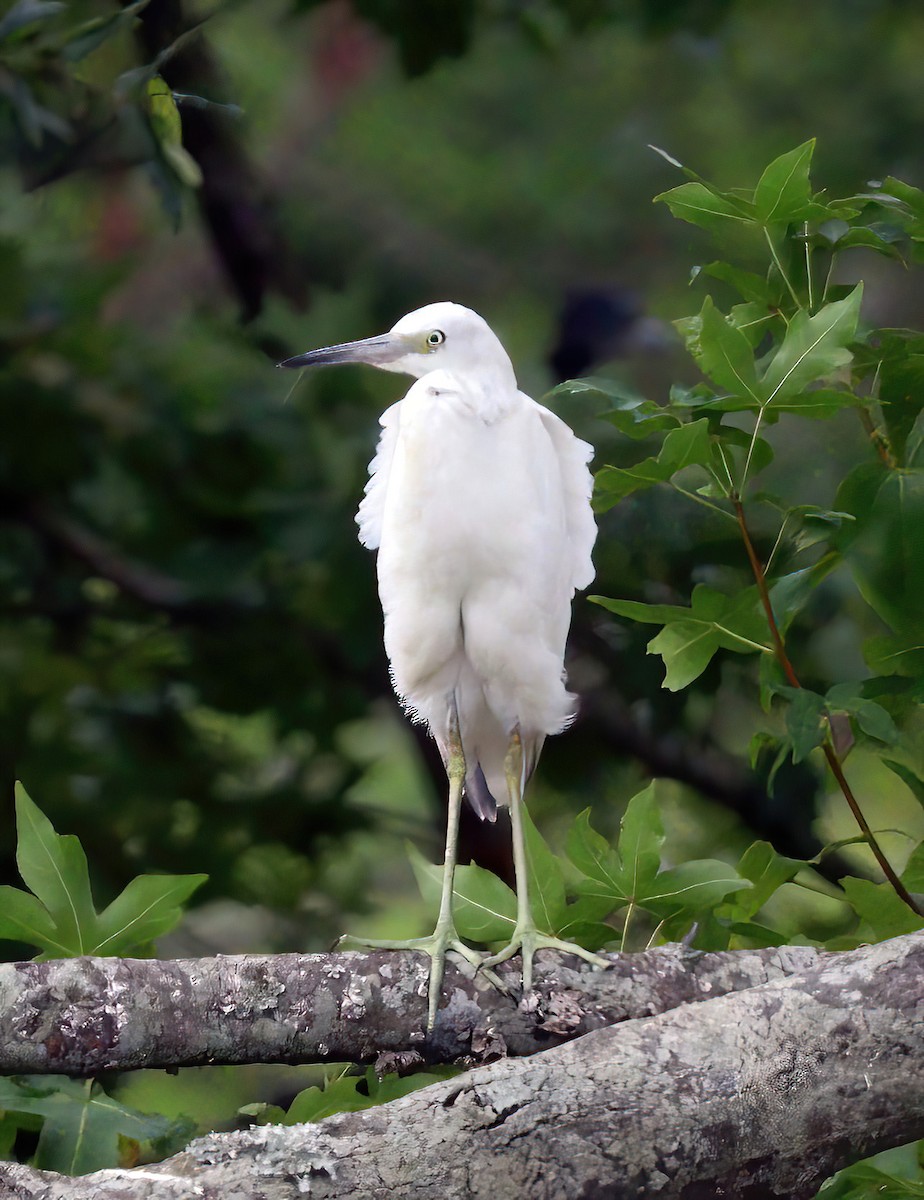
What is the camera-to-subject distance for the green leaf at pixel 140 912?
0.99m

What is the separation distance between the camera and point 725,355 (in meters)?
0.95

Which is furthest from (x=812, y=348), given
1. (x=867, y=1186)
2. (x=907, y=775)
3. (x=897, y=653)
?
(x=867, y=1186)

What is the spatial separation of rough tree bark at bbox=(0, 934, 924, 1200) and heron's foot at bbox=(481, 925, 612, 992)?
4.8 inches

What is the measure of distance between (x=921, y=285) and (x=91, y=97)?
1614mm

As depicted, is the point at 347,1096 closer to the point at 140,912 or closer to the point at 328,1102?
the point at 328,1102

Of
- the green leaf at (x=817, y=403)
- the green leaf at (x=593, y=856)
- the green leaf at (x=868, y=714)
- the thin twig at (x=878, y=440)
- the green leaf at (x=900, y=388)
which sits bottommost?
the green leaf at (x=593, y=856)

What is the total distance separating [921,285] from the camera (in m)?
2.57

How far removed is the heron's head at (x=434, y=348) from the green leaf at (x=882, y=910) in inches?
21.5

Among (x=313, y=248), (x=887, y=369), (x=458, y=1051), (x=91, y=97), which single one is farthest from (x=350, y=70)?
(x=458, y=1051)

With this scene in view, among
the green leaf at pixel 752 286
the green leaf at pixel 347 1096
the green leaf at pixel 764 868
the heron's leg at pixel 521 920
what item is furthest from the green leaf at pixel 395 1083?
the green leaf at pixel 752 286

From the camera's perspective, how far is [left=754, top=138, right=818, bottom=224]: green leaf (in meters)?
0.96

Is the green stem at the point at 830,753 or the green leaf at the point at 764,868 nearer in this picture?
the green stem at the point at 830,753

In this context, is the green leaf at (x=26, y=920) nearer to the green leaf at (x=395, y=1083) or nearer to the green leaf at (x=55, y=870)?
the green leaf at (x=55, y=870)

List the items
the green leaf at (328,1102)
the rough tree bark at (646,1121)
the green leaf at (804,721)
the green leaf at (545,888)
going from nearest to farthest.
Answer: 1. the rough tree bark at (646,1121)
2. the green leaf at (804,721)
3. the green leaf at (328,1102)
4. the green leaf at (545,888)
